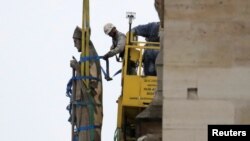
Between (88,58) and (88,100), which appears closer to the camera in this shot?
(88,100)

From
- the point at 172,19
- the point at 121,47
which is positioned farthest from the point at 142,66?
the point at 172,19

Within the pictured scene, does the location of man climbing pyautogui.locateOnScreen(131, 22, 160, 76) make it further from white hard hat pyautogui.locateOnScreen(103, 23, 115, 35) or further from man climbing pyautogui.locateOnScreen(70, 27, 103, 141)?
man climbing pyautogui.locateOnScreen(70, 27, 103, 141)

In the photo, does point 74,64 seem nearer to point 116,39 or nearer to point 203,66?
point 116,39

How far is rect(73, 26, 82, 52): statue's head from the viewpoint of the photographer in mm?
41938

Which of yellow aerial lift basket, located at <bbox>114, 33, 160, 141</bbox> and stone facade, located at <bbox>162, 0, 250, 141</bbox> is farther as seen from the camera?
yellow aerial lift basket, located at <bbox>114, 33, 160, 141</bbox>

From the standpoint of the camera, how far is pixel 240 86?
34406 millimetres

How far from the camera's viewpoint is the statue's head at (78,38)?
41.9 metres

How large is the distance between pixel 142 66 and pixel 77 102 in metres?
2.24

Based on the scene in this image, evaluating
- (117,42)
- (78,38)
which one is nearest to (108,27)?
(117,42)

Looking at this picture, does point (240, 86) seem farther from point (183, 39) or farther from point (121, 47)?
point (121, 47)

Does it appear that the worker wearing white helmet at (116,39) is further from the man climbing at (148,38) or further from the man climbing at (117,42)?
A: the man climbing at (148,38)

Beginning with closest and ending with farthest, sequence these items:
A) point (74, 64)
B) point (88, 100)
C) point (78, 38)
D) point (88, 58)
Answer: point (88, 100), point (74, 64), point (88, 58), point (78, 38)

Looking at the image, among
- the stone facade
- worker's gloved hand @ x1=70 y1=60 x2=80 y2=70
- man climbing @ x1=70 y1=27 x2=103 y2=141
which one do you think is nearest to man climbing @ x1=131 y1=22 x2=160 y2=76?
man climbing @ x1=70 y1=27 x2=103 y2=141

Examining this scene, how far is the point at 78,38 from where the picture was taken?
138ft
